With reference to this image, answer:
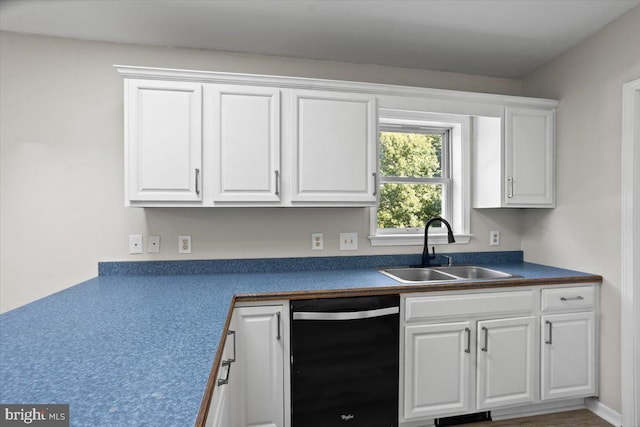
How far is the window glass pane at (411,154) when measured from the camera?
2744mm

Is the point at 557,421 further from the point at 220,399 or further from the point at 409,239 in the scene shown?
the point at 220,399

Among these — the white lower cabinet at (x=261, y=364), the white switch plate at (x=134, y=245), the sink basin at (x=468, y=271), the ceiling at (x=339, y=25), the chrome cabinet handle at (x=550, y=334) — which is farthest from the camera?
the sink basin at (x=468, y=271)

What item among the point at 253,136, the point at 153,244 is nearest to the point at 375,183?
the point at 253,136

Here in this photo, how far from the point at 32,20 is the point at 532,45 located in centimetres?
331

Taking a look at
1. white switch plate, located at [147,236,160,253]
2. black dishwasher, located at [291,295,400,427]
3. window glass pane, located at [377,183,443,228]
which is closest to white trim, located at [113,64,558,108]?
window glass pane, located at [377,183,443,228]

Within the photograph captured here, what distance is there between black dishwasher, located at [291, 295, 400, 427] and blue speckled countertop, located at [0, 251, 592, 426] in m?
0.14

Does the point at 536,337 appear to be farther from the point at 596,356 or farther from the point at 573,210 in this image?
the point at 573,210

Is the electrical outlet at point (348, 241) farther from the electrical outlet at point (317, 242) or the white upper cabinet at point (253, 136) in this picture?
the white upper cabinet at point (253, 136)

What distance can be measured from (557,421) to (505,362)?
1.87 feet

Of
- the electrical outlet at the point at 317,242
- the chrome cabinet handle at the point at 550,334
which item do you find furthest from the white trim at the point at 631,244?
the electrical outlet at the point at 317,242

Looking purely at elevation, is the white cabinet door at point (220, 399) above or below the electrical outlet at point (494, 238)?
below

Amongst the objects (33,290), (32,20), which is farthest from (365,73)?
(33,290)

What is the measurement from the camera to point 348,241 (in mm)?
2531

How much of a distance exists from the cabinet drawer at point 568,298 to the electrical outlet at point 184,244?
7.83ft
